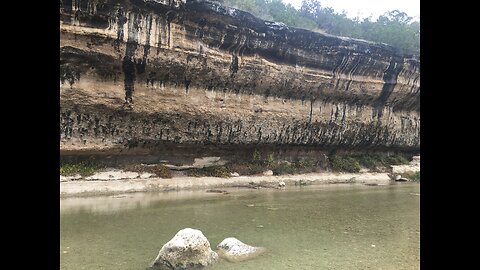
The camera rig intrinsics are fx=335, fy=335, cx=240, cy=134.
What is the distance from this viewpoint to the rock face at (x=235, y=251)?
6.00 m

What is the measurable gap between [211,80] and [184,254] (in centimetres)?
1444

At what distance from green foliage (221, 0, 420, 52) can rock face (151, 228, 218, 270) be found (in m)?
25.2

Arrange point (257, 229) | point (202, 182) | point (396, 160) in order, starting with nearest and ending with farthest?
point (257, 229)
point (202, 182)
point (396, 160)

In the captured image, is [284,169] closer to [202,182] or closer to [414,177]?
[202,182]

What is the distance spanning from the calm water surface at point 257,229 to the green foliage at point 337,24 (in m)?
20.1

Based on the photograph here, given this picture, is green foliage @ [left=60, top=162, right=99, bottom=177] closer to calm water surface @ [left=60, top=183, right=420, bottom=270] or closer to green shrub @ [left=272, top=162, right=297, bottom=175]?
calm water surface @ [left=60, top=183, right=420, bottom=270]

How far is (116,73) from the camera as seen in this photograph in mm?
16250

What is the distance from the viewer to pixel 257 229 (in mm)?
8266

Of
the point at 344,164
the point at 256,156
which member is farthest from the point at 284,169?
the point at 344,164

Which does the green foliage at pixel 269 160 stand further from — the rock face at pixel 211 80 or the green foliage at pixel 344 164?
the green foliage at pixel 344 164

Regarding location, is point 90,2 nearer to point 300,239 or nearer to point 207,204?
point 207,204

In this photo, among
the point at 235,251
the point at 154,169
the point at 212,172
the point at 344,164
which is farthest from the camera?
the point at 344,164
